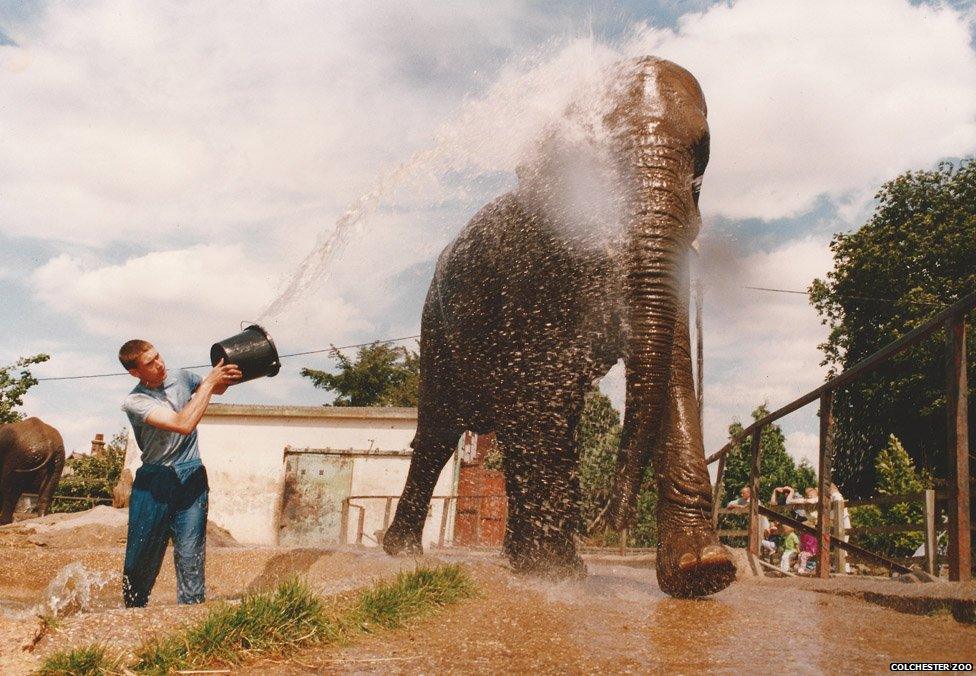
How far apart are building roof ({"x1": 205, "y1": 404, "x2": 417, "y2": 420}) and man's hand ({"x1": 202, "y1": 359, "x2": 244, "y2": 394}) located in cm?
1602

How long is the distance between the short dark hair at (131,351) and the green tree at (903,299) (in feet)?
65.6

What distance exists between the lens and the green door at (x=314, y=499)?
2023cm

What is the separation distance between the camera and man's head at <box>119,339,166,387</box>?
434cm

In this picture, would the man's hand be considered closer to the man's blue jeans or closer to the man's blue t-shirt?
the man's blue t-shirt

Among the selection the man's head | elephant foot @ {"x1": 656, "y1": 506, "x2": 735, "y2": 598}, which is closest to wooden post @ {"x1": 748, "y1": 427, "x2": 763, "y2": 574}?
elephant foot @ {"x1": 656, "y1": 506, "x2": 735, "y2": 598}

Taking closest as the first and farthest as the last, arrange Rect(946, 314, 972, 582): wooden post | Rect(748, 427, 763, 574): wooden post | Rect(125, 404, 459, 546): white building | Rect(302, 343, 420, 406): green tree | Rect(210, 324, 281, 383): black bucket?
Rect(946, 314, 972, 582): wooden post, Rect(210, 324, 281, 383): black bucket, Rect(748, 427, 763, 574): wooden post, Rect(125, 404, 459, 546): white building, Rect(302, 343, 420, 406): green tree

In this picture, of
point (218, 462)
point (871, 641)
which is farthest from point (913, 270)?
point (871, 641)

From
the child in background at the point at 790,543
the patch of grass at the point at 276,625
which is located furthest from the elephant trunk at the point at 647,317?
the child in background at the point at 790,543

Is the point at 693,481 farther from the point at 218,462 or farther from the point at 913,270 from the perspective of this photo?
the point at 913,270

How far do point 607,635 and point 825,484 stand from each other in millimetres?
3474

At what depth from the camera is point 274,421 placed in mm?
21266

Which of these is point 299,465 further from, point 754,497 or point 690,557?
point 690,557

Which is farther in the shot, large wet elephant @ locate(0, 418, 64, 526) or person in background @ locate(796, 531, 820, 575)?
large wet elephant @ locate(0, 418, 64, 526)

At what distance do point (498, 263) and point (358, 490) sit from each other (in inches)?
601
